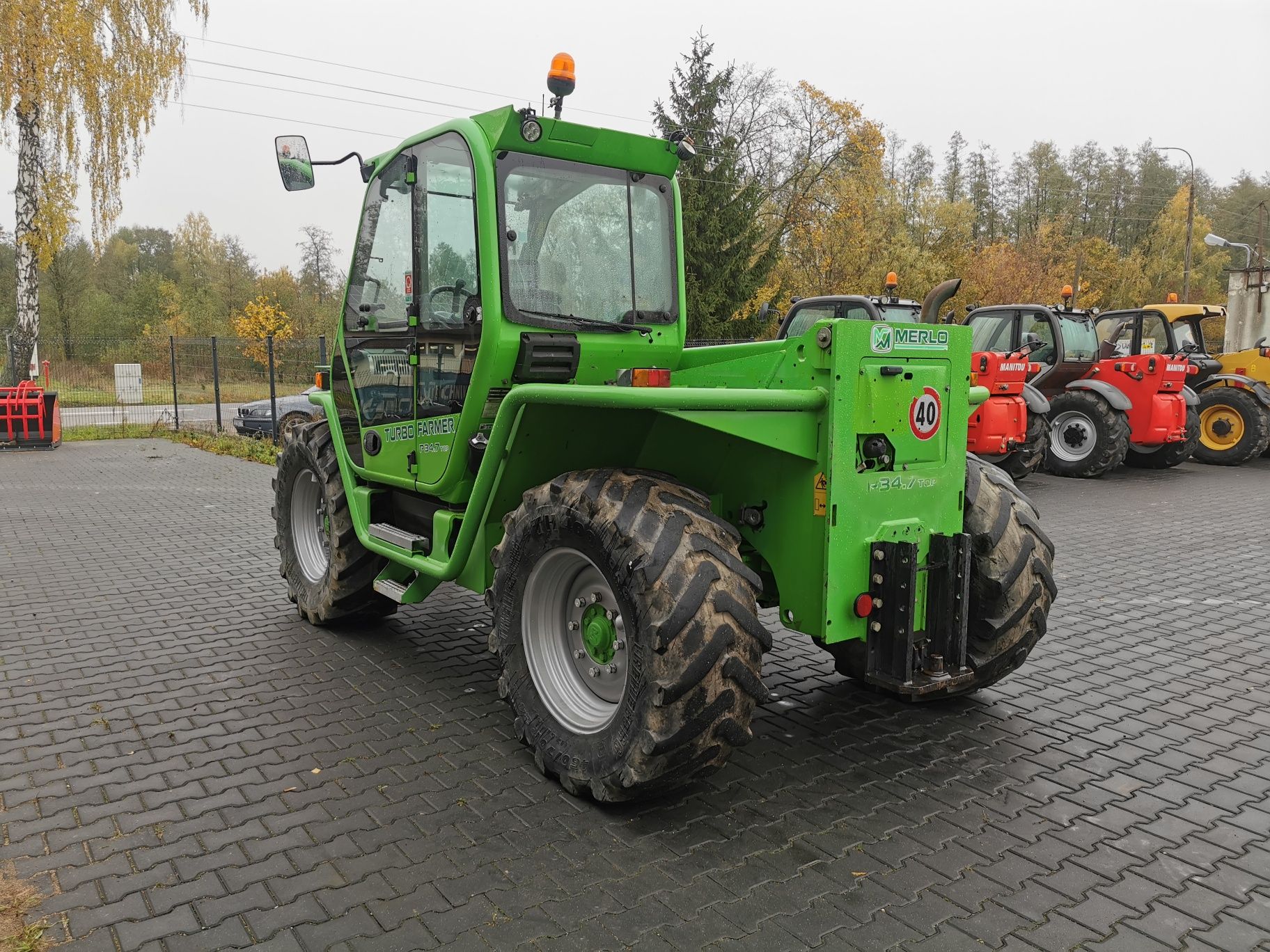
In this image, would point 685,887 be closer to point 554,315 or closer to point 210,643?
point 554,315

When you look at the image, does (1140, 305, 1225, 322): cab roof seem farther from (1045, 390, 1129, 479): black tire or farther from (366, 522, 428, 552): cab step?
(366, 522, 428, 552): cab step

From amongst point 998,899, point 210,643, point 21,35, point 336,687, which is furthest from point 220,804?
point 21,35

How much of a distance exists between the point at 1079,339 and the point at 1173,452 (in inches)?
96.8

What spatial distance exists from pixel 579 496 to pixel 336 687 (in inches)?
81.0

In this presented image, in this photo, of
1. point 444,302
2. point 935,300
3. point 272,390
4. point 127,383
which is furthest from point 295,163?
point 127,383

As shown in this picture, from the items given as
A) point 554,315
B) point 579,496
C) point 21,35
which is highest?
point 21,35

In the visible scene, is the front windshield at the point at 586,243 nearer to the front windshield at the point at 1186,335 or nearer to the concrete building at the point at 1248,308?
the front windshield at the point at 1186,335

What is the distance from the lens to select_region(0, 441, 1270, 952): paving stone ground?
9.21ft

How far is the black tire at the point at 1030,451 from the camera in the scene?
12.4 m

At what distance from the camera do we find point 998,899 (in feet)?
9.59

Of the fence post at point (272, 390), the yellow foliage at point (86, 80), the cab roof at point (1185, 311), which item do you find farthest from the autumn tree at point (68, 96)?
the cab roof at point (1185, 311)

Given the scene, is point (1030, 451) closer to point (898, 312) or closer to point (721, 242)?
point (898, 312)

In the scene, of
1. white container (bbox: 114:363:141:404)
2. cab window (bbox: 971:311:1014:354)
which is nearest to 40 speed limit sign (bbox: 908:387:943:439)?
cab window (bbox: 971:311:1014:354)

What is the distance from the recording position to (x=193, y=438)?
1833cm
